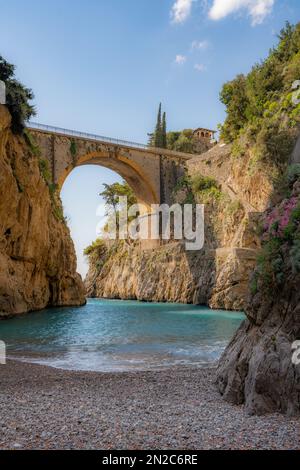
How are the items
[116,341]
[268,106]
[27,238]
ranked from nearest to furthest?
1. [116,341]
2. [27,238]
3. [268,106]

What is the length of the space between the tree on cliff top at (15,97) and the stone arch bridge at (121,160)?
9810 millimetres

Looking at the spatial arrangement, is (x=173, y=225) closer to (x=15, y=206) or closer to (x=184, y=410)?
(x=15, y=206)

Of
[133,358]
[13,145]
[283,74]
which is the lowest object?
[133,358]

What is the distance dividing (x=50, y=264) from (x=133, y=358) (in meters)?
20.9

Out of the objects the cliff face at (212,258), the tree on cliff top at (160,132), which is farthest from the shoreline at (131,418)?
the tree on cliff top at (160,132)

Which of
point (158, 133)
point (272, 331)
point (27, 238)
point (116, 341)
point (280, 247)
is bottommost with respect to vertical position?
point (116, 341)

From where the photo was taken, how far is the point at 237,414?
5.55 m

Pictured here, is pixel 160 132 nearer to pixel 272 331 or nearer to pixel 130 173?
pixel 130 173

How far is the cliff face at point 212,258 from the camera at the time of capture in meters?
32.7

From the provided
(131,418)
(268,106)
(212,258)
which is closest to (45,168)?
(212,258)

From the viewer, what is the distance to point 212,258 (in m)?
37.4

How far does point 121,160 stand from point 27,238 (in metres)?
16.9

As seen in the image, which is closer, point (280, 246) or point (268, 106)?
point (280, 246)
